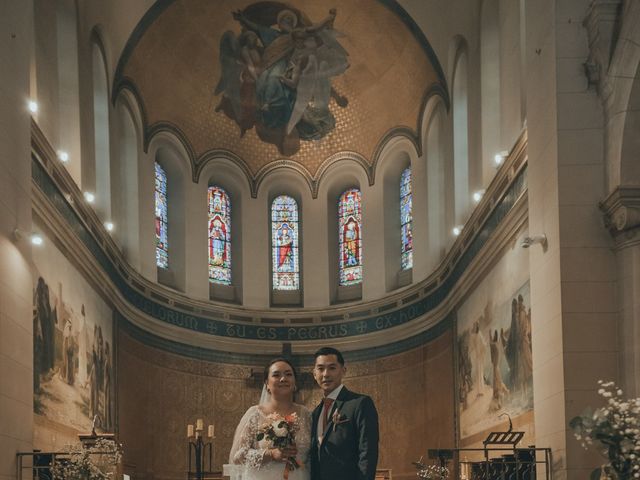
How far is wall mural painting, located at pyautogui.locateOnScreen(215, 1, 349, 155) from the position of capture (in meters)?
28.0

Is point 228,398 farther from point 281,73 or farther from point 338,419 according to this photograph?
point 338,419

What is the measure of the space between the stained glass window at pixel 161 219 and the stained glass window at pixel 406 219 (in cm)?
597

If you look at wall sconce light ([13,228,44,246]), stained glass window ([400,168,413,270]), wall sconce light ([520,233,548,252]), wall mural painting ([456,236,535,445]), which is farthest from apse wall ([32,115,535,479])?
wall sconce light ([520,233,548,252])

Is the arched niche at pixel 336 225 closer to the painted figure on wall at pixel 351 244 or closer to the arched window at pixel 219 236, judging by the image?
the painted figure on wall at pixel 351 244

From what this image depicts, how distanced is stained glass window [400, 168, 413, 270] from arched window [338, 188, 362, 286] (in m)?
1.35

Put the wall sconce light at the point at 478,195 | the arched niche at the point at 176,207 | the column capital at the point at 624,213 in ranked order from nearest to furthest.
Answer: the column capital at the point at 624,213 < the wall sconce light at the point at 478,195 < the arched niche at the point at 176,207

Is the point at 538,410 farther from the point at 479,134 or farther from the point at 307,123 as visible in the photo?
the point at 307,123

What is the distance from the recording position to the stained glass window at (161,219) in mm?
27938

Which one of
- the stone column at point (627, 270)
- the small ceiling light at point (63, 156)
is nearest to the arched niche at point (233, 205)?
the small ceiling light at point (63, 156)

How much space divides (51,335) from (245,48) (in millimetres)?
12657

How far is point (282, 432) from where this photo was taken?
26.7 feet

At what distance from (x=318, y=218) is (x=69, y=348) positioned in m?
12.4

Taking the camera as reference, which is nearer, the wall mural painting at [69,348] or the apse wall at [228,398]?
the wall mural painting at [69,348]

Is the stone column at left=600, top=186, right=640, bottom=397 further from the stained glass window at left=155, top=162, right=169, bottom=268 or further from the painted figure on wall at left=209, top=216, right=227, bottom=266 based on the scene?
the painted figure on wall at left=209, top=216, right=227, bottom=266
